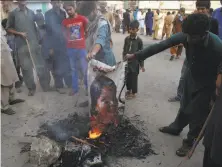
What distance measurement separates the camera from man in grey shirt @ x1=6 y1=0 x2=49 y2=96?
5.02 m

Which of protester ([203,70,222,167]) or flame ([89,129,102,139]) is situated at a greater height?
protester ([203,70,222,167])

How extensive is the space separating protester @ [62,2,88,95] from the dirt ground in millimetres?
844

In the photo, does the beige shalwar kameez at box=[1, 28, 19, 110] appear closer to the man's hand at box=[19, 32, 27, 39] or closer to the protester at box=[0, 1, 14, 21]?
the man's hand at box=[19, 32, 27, 39]

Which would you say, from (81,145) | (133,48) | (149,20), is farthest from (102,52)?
(149,20)

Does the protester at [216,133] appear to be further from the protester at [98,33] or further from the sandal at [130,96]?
the sandal at [130,96]

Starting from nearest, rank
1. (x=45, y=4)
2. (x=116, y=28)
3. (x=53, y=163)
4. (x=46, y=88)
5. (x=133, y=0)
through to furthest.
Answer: (x=53, y=163) → (x=46, y=88) → (x=45, y=4) → (x=116, y=28) → (x=133, y=0)

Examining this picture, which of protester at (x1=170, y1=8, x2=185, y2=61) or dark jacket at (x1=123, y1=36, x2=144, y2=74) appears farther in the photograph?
protester at (x1=170, y1=8, x2=185, y2=61)

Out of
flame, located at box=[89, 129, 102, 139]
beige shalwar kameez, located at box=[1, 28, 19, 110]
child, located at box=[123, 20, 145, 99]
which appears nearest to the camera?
flame, located at box=[89, 129, 102, 139]

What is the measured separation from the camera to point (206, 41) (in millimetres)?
2674

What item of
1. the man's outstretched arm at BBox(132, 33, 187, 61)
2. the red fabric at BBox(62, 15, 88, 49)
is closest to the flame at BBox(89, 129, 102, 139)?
the man's outstretched arm at BBox(132, 33, 187, 61)

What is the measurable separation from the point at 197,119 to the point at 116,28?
18158 mm

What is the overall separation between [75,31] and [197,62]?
2.87 m

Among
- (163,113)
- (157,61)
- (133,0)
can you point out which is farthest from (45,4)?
(133,0)

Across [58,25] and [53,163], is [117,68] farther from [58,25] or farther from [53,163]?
[58,25]
